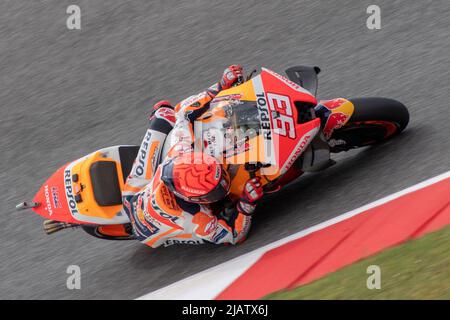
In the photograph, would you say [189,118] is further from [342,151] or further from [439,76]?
[439,76]

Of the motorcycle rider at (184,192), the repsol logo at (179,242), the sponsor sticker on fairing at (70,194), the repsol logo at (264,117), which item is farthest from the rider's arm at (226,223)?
the sponsor sticker on fairing at (70,194)

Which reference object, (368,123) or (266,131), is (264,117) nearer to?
(266,131)

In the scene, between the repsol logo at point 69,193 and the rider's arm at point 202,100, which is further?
the repsol logo at point 69,193

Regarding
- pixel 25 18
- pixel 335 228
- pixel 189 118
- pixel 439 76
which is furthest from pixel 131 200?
pixel 25 18

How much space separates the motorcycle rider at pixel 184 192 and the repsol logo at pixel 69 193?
0.39 meters

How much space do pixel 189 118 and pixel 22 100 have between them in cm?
386

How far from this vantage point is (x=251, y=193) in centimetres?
562

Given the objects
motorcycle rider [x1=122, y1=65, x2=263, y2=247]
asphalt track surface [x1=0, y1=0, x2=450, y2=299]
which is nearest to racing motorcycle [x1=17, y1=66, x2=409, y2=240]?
motorcycle rider [x1=122, y1=65, x2=263, y2=247]

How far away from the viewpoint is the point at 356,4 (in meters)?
8.66

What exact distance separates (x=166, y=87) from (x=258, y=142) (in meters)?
3.22

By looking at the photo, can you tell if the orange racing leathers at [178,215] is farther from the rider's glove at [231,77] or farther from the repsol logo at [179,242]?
the rider's glove at [231,77]

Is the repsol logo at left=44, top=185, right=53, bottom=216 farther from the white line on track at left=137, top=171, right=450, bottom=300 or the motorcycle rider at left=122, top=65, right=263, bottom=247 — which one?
the white line on track at left=137, top=171, right=450, bottom=300

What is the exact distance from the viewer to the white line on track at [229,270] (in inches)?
218
